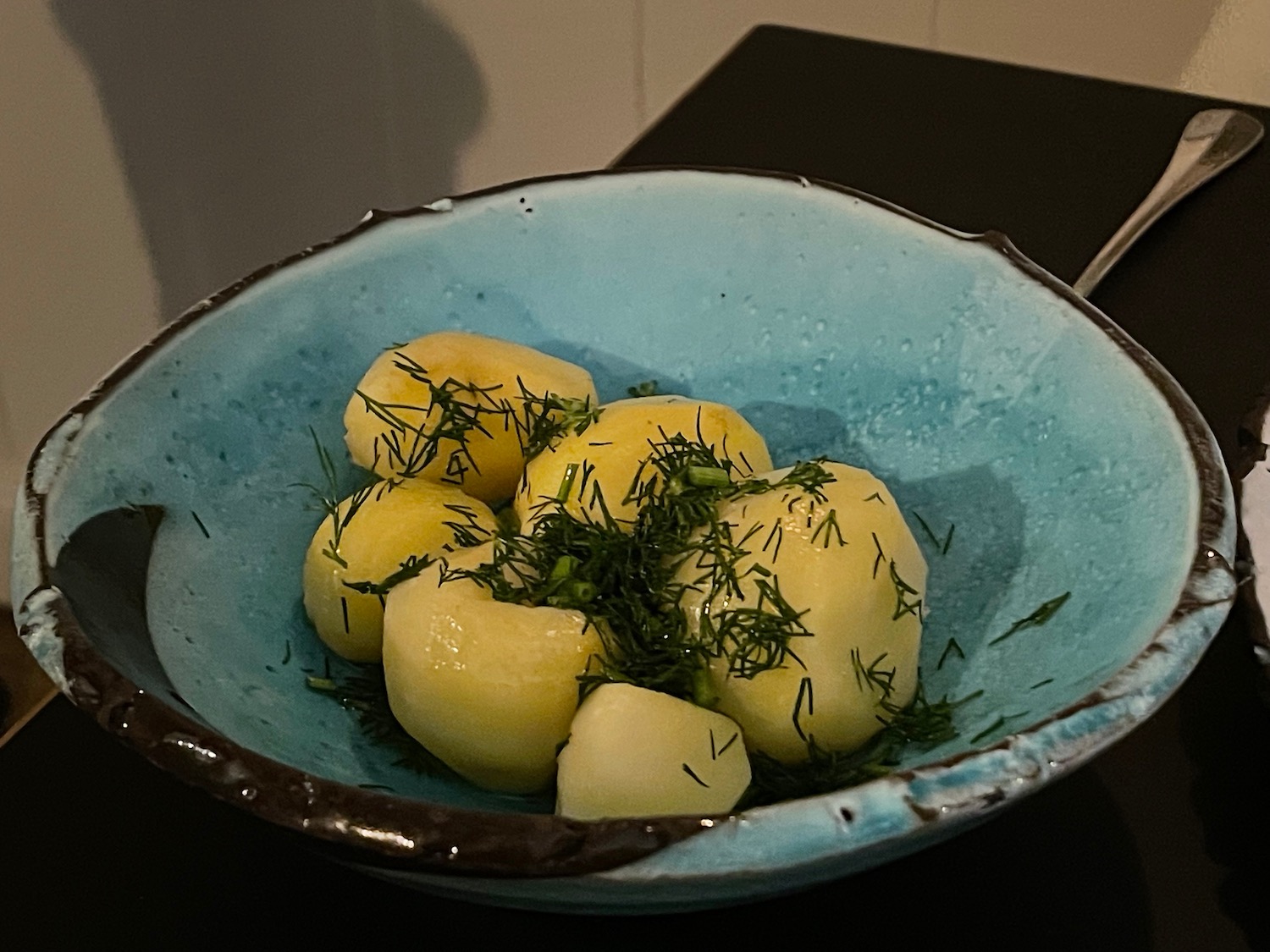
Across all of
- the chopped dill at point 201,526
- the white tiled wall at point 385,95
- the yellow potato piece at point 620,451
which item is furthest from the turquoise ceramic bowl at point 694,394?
the white tiled wall at point 385,95

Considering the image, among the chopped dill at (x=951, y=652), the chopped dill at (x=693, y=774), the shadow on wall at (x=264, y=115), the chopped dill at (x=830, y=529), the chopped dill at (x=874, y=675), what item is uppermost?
the chopped dill at (x=830, y=529)

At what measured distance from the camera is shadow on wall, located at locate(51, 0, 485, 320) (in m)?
1.37

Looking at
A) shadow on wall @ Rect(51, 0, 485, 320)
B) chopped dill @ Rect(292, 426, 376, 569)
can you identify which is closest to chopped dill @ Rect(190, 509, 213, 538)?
chopped dill @ Rect(292, 426, 376, 569)

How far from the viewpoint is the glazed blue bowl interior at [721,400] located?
0.50 metres

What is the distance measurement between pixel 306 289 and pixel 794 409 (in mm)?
274

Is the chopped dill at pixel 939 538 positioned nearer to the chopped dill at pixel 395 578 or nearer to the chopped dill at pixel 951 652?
the chopped dill at pixel 951 652

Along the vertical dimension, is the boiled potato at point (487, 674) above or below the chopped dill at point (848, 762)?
above

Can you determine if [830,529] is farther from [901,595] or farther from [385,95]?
[385,95]

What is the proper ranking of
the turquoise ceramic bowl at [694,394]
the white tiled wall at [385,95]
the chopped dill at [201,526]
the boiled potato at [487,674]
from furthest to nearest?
1. the white tiled wall at [385,95]
2. the chopped dill at [201,526]
3. the boiled potato at [487,674]
4. the turquoise ceramic bowl at [694,394]

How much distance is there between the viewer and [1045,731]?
1.22 feet

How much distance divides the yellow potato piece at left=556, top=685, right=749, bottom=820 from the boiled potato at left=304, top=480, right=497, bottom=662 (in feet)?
0.40

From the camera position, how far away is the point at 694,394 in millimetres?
707

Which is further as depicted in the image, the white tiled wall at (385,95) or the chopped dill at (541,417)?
the white tiled wall at (385,95)

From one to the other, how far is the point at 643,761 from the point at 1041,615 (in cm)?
20
